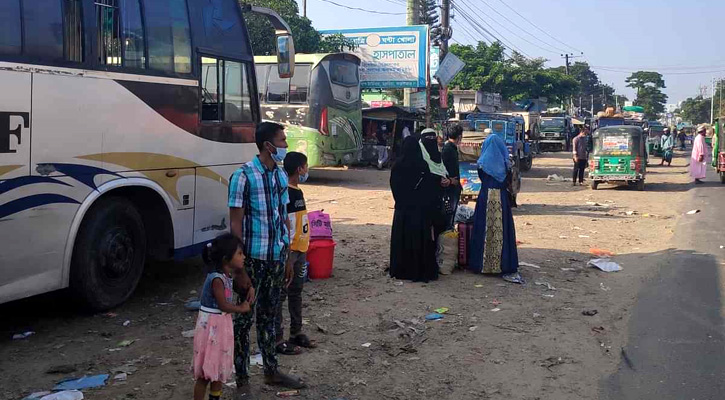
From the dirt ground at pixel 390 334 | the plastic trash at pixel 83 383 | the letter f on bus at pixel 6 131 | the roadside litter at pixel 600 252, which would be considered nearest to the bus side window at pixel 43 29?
the letter f on bus at pixel 6 131

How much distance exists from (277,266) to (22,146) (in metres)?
2.16

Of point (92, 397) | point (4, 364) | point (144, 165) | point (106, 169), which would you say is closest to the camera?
point (92, 397)

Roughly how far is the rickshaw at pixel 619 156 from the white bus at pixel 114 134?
43.8 ft

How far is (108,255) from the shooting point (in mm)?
6012

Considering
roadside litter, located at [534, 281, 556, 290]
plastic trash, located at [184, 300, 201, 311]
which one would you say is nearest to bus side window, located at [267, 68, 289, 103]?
roadside litter, located at [534, 281, 556, 290]

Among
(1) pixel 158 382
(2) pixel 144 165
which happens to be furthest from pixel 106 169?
(1) pixel 158 382

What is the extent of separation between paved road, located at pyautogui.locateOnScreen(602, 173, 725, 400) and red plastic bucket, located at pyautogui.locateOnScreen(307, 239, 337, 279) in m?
3.25

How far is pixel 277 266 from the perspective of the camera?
4.40 m

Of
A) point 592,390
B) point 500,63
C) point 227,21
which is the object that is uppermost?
point 500,63

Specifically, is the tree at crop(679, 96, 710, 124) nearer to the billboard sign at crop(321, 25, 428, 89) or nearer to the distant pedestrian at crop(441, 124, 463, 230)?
the billboard sign at crop(321, 25, 428, 89)

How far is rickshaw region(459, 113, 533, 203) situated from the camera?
15.1 m

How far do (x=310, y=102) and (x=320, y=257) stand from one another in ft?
36.9

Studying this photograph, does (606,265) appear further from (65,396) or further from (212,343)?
(65,396)

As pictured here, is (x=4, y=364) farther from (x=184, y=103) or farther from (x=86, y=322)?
(x=184, y=103)
